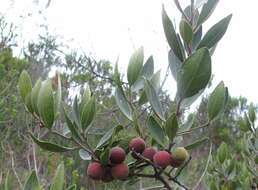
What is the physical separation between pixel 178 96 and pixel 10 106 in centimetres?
470

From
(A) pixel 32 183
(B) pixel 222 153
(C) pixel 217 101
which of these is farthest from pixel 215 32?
(B) pixel 222 153

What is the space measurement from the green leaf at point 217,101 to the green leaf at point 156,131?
104 mm

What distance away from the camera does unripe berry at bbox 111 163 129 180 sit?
97 centimetres

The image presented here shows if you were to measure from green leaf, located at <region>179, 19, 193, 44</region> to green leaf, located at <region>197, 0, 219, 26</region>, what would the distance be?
57mm

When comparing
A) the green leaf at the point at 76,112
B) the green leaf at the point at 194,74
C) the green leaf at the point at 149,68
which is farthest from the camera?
the green leaf at the point at 149,68

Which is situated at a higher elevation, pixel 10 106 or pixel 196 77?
pixel 10 106

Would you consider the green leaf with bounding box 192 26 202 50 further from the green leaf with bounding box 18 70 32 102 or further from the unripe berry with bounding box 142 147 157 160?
the green leaf with bounding box 18 70 32 102

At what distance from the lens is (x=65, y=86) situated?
6352 mm

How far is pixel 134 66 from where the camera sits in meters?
1.12

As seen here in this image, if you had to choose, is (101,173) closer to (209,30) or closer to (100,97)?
(209,30)

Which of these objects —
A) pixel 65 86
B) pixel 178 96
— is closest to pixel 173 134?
pixel 178 96

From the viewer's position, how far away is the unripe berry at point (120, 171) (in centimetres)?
97

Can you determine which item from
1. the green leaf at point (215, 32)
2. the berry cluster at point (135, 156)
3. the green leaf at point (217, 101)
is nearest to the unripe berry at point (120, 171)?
the berry cluster at point (135, 156)

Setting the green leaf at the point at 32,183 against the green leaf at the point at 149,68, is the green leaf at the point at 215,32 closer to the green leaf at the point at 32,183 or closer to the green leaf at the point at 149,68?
the green leaf at the point at 149,68
